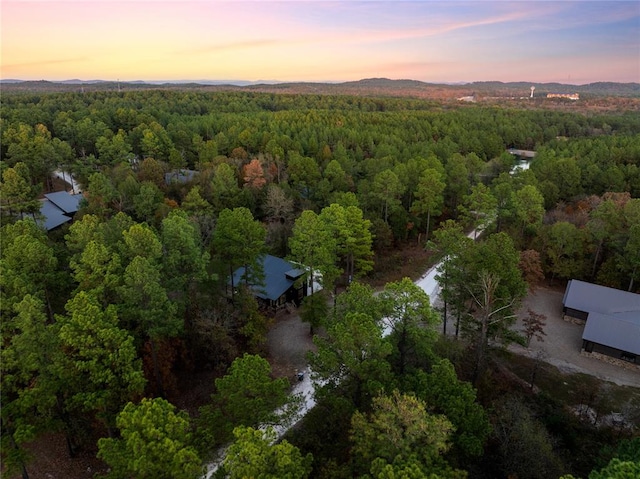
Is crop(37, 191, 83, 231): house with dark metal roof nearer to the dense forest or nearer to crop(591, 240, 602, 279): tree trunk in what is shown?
the dense forest

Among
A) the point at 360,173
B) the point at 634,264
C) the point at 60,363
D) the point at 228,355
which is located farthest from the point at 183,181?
the point at 634,264

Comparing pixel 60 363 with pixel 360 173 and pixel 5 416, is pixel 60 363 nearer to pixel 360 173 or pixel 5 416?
pixel 5 416

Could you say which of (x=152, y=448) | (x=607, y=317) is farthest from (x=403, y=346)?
(x=607, y=317)

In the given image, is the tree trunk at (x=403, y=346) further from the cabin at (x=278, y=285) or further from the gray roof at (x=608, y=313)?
the gray roof at (x=608, y=313)

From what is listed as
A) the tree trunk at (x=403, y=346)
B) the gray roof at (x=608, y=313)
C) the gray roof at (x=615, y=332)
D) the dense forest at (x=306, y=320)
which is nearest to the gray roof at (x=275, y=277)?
the dense forest at (x=306, y=320)

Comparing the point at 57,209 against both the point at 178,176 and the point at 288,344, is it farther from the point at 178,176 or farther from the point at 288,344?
the point at 288,344

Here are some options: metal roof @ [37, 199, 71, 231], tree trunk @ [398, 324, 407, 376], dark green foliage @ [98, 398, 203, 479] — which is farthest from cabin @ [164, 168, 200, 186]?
dark green foliage @ [98, 398, 203, 479]
